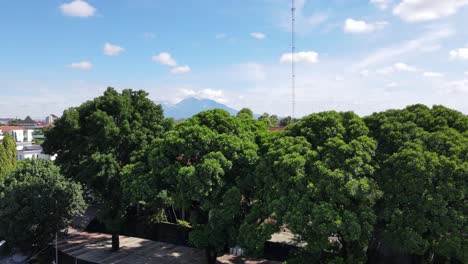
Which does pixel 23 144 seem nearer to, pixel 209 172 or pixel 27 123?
pixel 209 172

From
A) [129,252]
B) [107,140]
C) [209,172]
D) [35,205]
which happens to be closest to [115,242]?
[129,252]

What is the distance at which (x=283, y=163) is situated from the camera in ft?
37.0

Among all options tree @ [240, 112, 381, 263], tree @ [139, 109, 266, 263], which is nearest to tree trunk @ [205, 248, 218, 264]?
tree @ [139, 109, 266, 263]

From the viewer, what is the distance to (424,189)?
10.2 metres

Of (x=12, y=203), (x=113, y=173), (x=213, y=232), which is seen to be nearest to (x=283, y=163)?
(x=213, y=232)

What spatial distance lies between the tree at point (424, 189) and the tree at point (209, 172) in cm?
489

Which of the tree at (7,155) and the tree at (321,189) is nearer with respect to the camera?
the tree at (321,189)

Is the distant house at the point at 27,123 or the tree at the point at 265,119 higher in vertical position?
the distant house at the point at 27,123

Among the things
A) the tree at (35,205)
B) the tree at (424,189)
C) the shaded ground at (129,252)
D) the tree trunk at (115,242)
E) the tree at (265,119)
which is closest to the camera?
the tree at (424,189)

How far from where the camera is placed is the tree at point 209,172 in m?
12.9

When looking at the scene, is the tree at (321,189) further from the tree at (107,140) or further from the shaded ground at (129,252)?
the tree at (107,140)

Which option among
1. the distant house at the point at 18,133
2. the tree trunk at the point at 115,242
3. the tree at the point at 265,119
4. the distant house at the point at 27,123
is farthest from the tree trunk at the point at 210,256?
the distant house at the point at 27,123

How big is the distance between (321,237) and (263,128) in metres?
6.66

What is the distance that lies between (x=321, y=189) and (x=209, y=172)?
4179 mm
